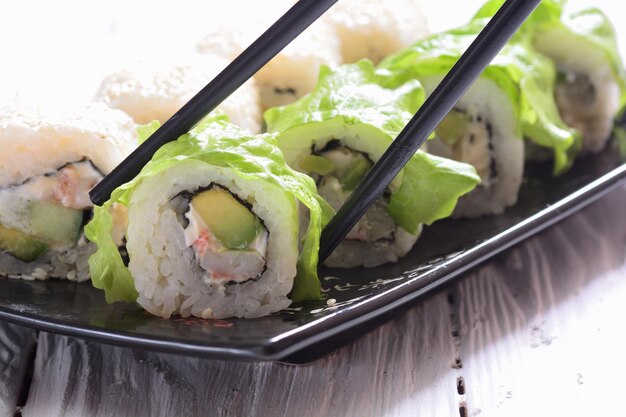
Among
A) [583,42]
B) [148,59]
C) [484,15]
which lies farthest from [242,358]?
[583,42]

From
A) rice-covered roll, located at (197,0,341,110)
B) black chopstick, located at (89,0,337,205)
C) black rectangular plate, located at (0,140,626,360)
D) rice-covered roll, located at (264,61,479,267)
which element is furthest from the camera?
rice-covered roll, located at (197,0,341,110)

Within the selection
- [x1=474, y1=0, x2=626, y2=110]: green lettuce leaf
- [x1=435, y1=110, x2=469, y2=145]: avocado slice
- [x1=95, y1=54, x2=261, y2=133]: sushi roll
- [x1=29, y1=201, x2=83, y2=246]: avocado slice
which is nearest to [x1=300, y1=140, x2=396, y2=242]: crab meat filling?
[x1=95, y1=54, x2=261, y2=133]: sushi roll

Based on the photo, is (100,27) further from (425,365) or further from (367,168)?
(425,365)

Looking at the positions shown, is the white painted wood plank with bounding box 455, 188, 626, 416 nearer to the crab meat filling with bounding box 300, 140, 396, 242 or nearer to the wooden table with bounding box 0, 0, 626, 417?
the wooden table with bounding box 0, 0, 626, 417

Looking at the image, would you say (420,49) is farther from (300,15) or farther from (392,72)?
(300,15)

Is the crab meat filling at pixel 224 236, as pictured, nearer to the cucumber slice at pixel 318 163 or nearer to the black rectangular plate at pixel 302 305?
the black rectangular plate at pixel 302 305

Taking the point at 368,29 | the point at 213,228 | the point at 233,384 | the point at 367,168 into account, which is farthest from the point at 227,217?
the point at 368,29
